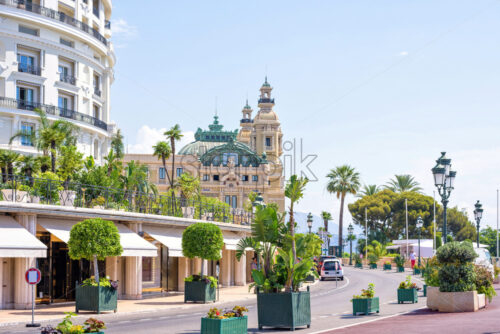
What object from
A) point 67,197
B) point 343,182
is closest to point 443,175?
point 67,197

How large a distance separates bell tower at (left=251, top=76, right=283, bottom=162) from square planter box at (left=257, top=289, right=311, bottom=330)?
11664cm

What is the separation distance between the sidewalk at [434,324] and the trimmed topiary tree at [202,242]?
1242 cm

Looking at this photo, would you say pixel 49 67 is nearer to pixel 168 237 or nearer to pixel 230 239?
pixel 230 239

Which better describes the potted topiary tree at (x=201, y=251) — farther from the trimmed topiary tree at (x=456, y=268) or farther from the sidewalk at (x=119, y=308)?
the trimmed topiary tree at (x=456, y=268)

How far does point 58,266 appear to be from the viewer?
31.5 m

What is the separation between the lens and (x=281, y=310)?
1916 centimetres

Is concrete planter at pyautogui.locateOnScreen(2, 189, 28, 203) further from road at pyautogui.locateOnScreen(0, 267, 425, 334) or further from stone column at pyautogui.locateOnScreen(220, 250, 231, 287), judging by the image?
stone column at pyautogui.locateOnScreen(220, 250, 231, 287)

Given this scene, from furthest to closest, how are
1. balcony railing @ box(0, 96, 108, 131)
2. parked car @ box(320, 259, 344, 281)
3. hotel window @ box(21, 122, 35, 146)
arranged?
hotel window @ box(21, 122, 35, 146), balcony railing @ box(0, 96, 108, 131), parked car @ box(320, 259, 344, 281)

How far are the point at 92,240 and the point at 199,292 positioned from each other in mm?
7147

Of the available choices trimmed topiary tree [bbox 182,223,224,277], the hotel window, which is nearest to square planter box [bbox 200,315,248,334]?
trimmed topiary tree [bbox 182,223,224,277]

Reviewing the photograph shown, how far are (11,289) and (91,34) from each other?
36474mm

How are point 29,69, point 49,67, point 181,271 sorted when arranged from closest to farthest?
point 181,271, point 29,69, point 49,67

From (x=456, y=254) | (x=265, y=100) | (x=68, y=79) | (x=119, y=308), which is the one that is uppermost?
(x=265, y=100)

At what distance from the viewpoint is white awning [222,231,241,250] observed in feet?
143
